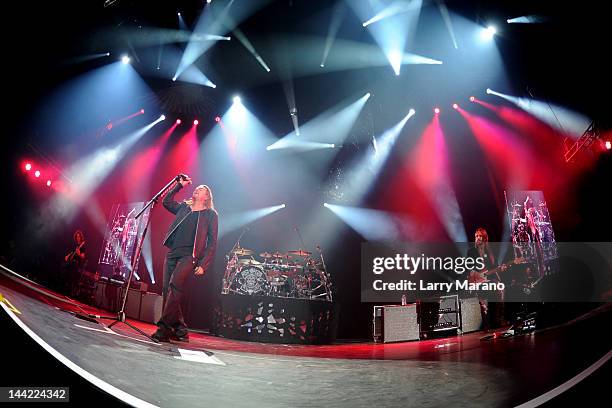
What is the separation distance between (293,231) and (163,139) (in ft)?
11.1

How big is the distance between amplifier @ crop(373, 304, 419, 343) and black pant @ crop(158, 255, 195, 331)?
3433 millimetres

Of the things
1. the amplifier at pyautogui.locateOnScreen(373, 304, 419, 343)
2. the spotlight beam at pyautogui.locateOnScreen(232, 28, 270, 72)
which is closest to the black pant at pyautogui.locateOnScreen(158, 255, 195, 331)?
the amplifier at pyautogui.locateOnScreen(373, 304, 419, 343)

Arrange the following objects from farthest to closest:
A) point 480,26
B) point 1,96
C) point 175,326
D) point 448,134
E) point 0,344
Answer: point 448,134 < point 480,26 < point 1,96 < point 175,326 < point 0,344

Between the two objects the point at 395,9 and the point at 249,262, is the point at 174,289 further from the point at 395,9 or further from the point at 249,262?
the point at 395,9

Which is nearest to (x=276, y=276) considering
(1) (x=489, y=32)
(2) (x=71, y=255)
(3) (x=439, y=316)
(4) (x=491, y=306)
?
(3) (x=439, y=316)

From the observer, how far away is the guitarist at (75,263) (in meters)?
6.07

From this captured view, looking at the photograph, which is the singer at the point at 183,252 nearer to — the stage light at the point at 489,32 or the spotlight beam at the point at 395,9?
the spotlight beam at the point at 395,9

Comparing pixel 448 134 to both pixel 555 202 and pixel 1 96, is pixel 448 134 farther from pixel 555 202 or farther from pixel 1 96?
pixel 1 96

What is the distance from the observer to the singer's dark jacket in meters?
3.29

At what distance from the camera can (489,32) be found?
502 cm

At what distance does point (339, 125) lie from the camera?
283 inches

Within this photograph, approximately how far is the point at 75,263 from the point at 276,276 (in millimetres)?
3955

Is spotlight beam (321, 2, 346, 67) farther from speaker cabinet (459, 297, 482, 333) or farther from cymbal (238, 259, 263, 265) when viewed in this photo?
speaker cabinet (459, 297, 482, 333)

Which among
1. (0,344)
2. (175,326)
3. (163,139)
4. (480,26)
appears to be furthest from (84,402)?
(163,139)
